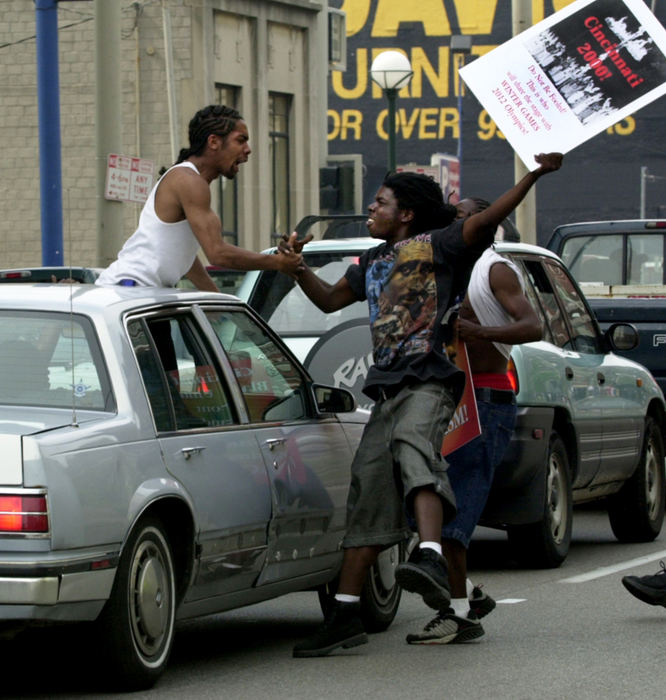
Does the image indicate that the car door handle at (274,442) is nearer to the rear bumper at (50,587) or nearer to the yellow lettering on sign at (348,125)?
the rear bumper at (50,587)

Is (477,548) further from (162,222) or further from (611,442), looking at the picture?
(162,222)

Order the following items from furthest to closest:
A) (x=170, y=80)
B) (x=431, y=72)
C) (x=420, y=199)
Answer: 1. (x=431, y=72)
2. (x=170, y=80)
3. (x=420, y=199)

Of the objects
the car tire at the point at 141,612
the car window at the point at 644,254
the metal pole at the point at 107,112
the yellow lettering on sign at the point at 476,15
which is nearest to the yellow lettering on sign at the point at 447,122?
the yellow lettering on sign at the point at 476,15

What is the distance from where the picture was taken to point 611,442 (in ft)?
35.7

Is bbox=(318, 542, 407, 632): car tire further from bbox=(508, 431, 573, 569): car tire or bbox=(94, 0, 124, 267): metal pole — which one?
bbox=(94, 0, 124, 267): metal pole

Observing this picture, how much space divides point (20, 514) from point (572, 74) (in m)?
3.31

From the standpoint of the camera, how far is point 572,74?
7664 mm

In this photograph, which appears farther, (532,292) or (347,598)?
(532,292)

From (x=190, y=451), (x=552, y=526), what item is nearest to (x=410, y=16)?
(x=552, y=526)

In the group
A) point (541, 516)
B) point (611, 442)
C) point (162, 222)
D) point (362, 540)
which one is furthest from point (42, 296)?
point (611, 442)

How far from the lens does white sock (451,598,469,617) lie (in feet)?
24.6

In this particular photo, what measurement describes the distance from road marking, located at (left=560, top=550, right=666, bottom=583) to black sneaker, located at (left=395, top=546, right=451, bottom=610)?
8.75 ft

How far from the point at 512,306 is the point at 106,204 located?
9155 mm

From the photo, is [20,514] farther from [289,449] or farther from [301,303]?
[301,303]
